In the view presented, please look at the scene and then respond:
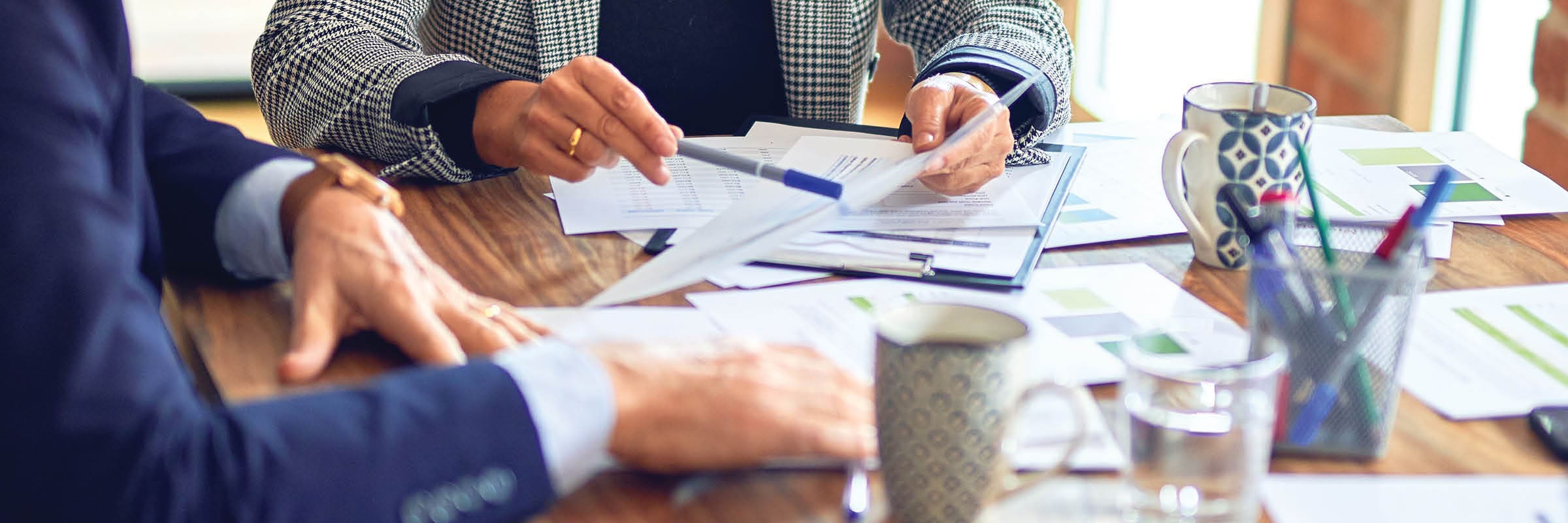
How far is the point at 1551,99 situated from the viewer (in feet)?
5.41

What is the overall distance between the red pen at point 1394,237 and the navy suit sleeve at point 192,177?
74 centimetres

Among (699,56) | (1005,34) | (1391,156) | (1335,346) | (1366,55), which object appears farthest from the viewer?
(1366,55)

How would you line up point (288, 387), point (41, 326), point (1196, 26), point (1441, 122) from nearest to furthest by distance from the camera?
1. point (41, 326)
2. point (288, 387)
3. point (1441, 122)
4. point (1196, 26)

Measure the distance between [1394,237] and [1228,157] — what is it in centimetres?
20

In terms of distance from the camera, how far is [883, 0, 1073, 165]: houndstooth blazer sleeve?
131 centimetres

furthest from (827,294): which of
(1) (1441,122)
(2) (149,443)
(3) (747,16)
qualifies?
(1) (1441,122)

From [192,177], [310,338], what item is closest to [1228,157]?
[310,338]

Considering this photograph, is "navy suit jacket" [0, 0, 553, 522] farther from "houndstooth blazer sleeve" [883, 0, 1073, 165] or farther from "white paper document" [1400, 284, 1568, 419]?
"houndstooth blazer sleeve" [883, 0, 1073, 165]

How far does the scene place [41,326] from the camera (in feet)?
1.91

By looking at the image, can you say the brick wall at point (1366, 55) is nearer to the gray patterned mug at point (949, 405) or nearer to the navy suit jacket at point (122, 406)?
the gray patterned mug at point (949, 405)

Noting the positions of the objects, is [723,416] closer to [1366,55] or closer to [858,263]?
[858,263]

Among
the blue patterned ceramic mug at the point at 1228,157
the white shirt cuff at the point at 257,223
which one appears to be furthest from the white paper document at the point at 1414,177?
the white shirt cuff at the point at 257,223

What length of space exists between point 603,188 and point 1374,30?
140 centimetres

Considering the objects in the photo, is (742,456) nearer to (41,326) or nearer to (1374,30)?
(41,326)
